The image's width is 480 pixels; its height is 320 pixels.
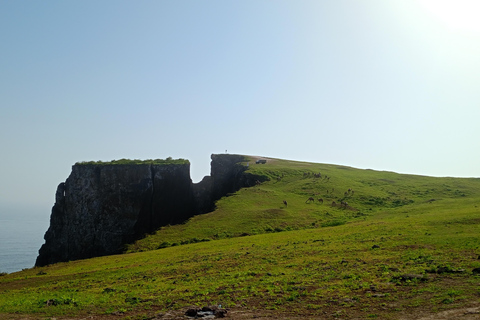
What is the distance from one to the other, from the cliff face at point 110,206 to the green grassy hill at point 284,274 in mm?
21829

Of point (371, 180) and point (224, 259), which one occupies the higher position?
point (371, 180)

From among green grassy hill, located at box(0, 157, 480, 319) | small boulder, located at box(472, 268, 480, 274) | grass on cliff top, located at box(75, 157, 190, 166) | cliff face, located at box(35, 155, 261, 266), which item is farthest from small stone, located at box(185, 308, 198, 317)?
grass on cliff top, located at box(75, 157, 190, 166)

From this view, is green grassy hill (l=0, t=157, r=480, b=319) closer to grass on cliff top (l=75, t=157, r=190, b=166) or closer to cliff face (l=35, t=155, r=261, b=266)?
cliff face (l=35, t=155, r=261, b=266)

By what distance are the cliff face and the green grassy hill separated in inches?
859

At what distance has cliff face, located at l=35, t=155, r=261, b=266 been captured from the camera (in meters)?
73.5

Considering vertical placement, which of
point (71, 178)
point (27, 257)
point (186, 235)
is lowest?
point (27, 257)

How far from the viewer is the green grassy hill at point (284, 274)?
60.9ft

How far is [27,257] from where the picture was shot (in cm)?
12975

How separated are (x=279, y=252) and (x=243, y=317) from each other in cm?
1689

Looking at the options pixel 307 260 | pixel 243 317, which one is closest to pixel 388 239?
pixel 307 260

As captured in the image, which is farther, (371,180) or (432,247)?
(371,180)

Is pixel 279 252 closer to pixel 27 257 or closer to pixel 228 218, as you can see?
pixel 228 218

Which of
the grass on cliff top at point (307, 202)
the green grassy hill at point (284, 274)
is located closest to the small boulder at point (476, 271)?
the green grassy hill at point (284, 274)

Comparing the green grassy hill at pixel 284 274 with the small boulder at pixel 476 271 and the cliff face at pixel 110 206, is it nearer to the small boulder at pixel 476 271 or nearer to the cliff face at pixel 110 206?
the small boulder at pixel 476 271
